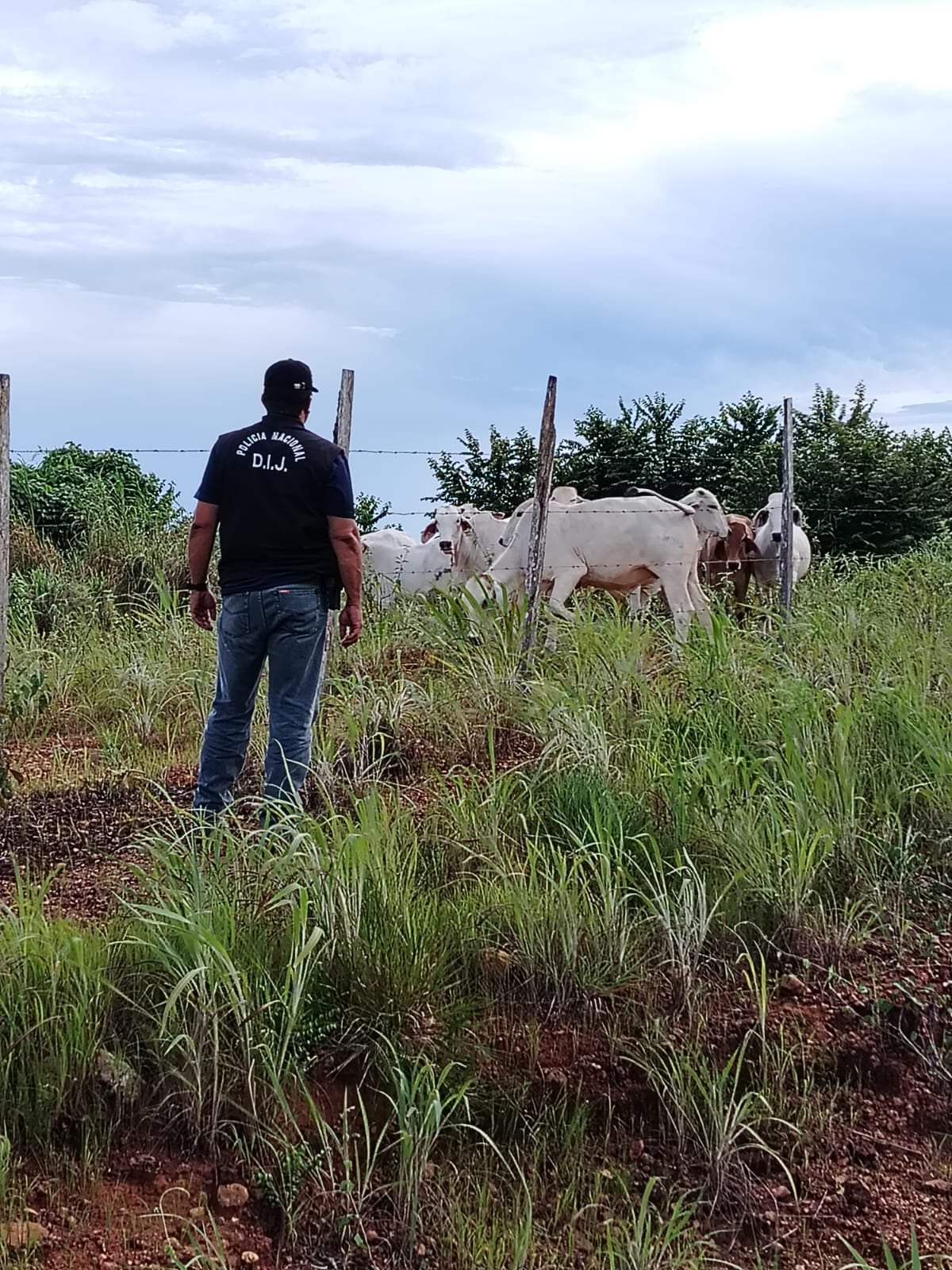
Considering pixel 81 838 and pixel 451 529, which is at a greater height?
pixel 451 529

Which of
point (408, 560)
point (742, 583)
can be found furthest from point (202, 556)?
point (408, 560)

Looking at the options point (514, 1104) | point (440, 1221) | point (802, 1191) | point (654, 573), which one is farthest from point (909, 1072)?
point (654, 573)

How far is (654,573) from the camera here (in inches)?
413

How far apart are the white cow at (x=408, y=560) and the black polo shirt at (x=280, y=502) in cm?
803

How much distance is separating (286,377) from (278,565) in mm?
721

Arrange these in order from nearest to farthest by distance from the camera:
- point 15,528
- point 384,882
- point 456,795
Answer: point 384,882 < point 456,795 < point 15,528

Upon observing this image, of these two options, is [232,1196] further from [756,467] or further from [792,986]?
[756,467]

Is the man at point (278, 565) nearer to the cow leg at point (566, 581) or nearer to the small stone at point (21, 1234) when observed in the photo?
the small stone at point (21, 1234)

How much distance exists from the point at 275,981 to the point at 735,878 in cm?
153

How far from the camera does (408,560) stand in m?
14.7

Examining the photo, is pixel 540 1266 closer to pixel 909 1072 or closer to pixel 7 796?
pixel 909 1072

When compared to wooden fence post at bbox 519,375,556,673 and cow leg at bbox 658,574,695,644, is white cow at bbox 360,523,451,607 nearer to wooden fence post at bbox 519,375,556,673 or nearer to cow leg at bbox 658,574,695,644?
cow leg at bbox 658,574,695,644

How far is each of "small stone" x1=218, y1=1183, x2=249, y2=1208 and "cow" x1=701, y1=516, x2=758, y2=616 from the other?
378 inches

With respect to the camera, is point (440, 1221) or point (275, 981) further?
point (275, 981)
